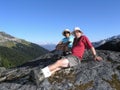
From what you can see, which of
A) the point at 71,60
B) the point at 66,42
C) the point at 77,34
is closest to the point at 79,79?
the point at 71,60

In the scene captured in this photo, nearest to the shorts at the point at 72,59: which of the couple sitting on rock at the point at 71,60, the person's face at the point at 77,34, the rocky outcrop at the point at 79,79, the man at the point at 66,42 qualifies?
the couple sitting on rock at the point at 71,60

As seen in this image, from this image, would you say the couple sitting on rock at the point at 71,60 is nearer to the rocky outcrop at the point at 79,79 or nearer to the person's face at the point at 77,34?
the person's face at the point at 77,34

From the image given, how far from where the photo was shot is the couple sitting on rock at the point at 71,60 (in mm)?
14397

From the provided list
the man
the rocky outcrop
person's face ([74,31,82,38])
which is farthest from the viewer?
the man

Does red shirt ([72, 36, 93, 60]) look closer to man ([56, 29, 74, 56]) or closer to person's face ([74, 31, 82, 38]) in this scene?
person's face ([74, 31, 82, 38])

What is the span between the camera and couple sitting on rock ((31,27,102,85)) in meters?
14.4

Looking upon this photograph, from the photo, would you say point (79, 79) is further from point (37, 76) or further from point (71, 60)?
point (37, 76)

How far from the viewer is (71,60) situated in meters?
15.9

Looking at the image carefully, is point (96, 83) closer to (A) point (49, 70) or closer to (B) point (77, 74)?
(B) point (77, 74)

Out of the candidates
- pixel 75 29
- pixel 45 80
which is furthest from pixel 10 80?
pixel 75 29

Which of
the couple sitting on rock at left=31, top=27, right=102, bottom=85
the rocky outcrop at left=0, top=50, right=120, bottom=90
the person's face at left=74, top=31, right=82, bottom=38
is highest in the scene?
the person's face at left=74, top=31, right=82, bottom=38

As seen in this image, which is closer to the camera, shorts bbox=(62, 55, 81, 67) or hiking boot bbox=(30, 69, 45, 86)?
hiking boot bbox=(30, 69, 45, 86)

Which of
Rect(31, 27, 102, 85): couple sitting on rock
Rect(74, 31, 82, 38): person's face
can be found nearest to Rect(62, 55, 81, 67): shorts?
Rect(31, 27, 102, 85): couple sitting on rock

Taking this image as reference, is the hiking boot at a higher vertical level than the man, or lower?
lower
